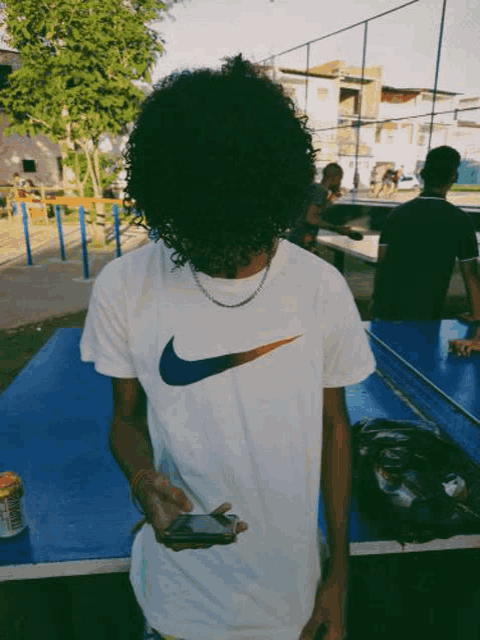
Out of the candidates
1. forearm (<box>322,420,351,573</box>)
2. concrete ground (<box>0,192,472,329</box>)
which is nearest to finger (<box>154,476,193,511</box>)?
forearm (<box>322,420,351,573</box>)

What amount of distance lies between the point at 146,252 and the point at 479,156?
33.5 metres

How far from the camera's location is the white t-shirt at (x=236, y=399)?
1137 millimetres

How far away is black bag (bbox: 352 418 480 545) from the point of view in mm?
1834

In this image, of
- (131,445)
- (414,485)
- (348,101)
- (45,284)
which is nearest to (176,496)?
(131,445)

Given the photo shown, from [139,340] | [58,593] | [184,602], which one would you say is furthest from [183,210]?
[58,593]

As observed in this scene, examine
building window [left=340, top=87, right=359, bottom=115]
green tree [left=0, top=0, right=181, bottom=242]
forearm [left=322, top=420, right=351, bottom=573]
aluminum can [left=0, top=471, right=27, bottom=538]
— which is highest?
building window [left=340, top=87, right=359, bottom=115]

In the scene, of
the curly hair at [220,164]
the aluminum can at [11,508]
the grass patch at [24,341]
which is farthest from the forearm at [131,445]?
the grass patch at [24,341]

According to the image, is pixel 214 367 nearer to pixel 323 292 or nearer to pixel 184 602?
pixel 323 292

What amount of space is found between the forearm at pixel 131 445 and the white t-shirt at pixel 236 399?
59mm

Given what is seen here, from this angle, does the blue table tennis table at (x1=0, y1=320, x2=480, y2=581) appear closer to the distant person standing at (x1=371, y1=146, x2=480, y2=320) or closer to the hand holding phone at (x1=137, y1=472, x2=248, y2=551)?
the distant person standing at (x1=371, y1=146, x2=480, y2=320)

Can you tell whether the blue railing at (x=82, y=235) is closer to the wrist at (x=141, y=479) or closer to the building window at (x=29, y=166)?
the wrist at (x=141, y=479)

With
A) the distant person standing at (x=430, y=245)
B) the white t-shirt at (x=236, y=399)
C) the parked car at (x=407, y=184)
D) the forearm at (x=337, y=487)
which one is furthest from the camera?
the parked car at (x=407, y=184)

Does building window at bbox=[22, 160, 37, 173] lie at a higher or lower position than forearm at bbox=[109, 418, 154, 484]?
higher

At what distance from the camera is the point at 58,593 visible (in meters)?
2.21
